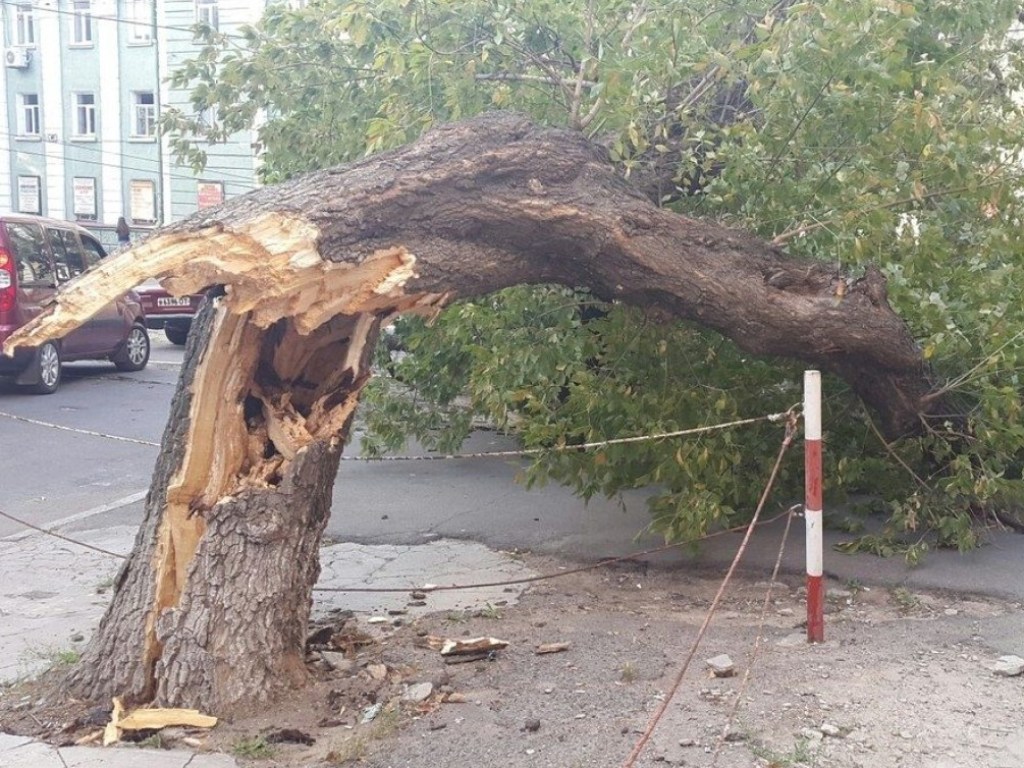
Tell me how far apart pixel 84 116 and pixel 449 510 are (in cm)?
3412

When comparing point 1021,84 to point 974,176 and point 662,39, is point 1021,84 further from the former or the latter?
point 662,39

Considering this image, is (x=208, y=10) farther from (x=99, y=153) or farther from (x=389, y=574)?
Answer: (x=389, y=574)

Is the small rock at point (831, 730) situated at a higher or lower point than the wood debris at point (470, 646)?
lower

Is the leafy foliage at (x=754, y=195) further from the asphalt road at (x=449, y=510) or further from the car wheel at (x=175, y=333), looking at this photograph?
the car wheel at (x=175, y=333)

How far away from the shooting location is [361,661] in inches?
204

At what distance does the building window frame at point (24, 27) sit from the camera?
1500 inches

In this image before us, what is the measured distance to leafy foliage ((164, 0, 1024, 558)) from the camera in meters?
5.79

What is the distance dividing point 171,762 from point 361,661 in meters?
1.18

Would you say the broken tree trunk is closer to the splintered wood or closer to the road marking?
the splintered wood

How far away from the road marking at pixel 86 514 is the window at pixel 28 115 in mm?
33570

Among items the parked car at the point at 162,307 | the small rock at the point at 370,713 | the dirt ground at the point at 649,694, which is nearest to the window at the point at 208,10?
the parked car at the point at 162,307

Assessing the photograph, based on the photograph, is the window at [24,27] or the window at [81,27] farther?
the window at [24,27]

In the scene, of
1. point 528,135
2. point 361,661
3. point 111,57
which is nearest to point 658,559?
point 361,661

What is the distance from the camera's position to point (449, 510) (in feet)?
28.1
